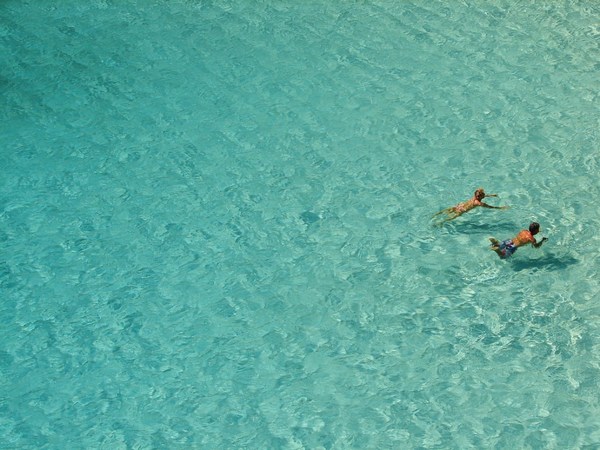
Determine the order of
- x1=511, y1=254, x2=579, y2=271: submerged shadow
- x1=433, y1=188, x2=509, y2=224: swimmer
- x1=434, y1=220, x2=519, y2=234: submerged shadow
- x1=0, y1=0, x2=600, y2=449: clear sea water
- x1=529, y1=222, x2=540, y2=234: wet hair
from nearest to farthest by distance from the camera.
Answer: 1. x1=0, y1=0, x2=600, y2=449: clear sea water
2. x1=529, y1=222, x2=540, y2=234: wet hair
3. x1=433, y1=188, x2=509, y2=224: swimmer
4. x1=511, y1=254, x2=579, y2=271: submerged shadow
5. x1=434, y1=220, x2=519, y2=234: submerged shadow

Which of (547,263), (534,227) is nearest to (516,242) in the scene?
(534,227)

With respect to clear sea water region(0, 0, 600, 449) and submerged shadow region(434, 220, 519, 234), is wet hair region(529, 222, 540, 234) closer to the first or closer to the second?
clear sea water region(0, 0, 600, 449)

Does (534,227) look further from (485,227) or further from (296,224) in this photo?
(296,224)

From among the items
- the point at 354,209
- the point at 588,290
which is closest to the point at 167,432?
the point at 354,209

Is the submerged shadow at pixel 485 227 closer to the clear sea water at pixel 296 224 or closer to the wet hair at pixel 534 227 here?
the clear sea water at pixel 296 224

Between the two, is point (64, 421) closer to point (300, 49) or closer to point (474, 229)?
point (474, 229)

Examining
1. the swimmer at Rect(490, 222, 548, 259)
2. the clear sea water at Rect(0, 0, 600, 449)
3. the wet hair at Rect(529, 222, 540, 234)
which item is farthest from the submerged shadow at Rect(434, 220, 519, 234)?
the wet hair at Rect(529, 222, 540, 234)
